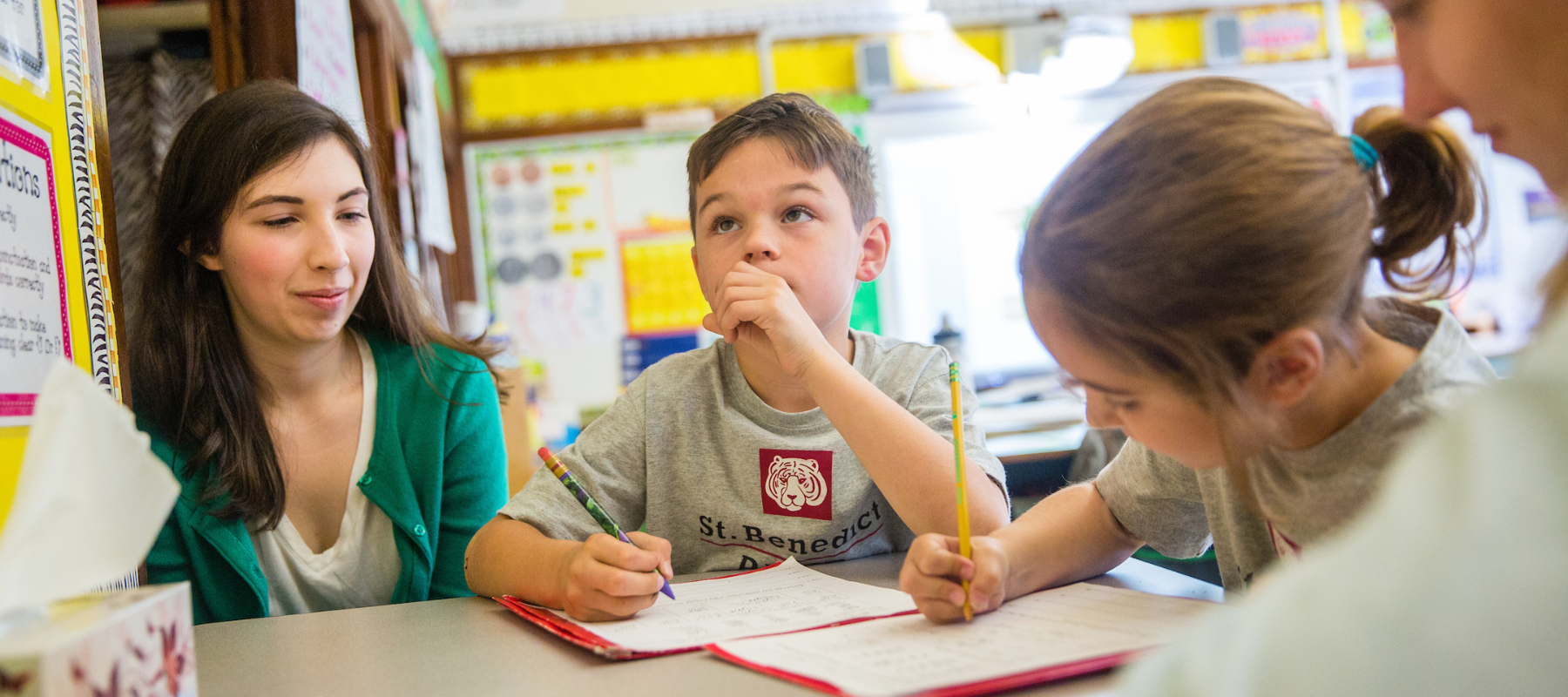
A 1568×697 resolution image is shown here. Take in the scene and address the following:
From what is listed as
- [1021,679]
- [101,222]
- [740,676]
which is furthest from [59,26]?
[1021,679]

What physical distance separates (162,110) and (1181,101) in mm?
1449

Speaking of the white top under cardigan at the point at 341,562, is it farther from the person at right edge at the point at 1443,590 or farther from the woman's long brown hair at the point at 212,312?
the person at right edge at the point at 1443,590

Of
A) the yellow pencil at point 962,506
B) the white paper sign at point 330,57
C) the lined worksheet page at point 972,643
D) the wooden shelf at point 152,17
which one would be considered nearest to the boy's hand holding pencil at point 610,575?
the lined worksheet page at point 972,643

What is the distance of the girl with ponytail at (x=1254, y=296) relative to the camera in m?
0.55

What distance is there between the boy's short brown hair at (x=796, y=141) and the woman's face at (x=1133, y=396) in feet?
1.55

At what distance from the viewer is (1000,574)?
2.18 feet

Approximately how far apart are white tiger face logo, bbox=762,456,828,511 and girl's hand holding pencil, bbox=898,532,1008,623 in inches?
13.3

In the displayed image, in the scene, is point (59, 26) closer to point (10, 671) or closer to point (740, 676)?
point (10, 671)

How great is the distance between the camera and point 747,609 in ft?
2.40

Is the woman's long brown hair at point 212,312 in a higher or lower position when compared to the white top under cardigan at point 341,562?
higher

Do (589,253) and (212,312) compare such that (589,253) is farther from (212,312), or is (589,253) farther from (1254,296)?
(1254,296)

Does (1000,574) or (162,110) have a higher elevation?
(162,110)

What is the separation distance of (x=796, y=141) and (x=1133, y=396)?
0.56m

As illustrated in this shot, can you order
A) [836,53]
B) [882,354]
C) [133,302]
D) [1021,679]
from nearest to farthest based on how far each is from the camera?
[1021,679] < [882,354] < [133,302] < [836,53]
